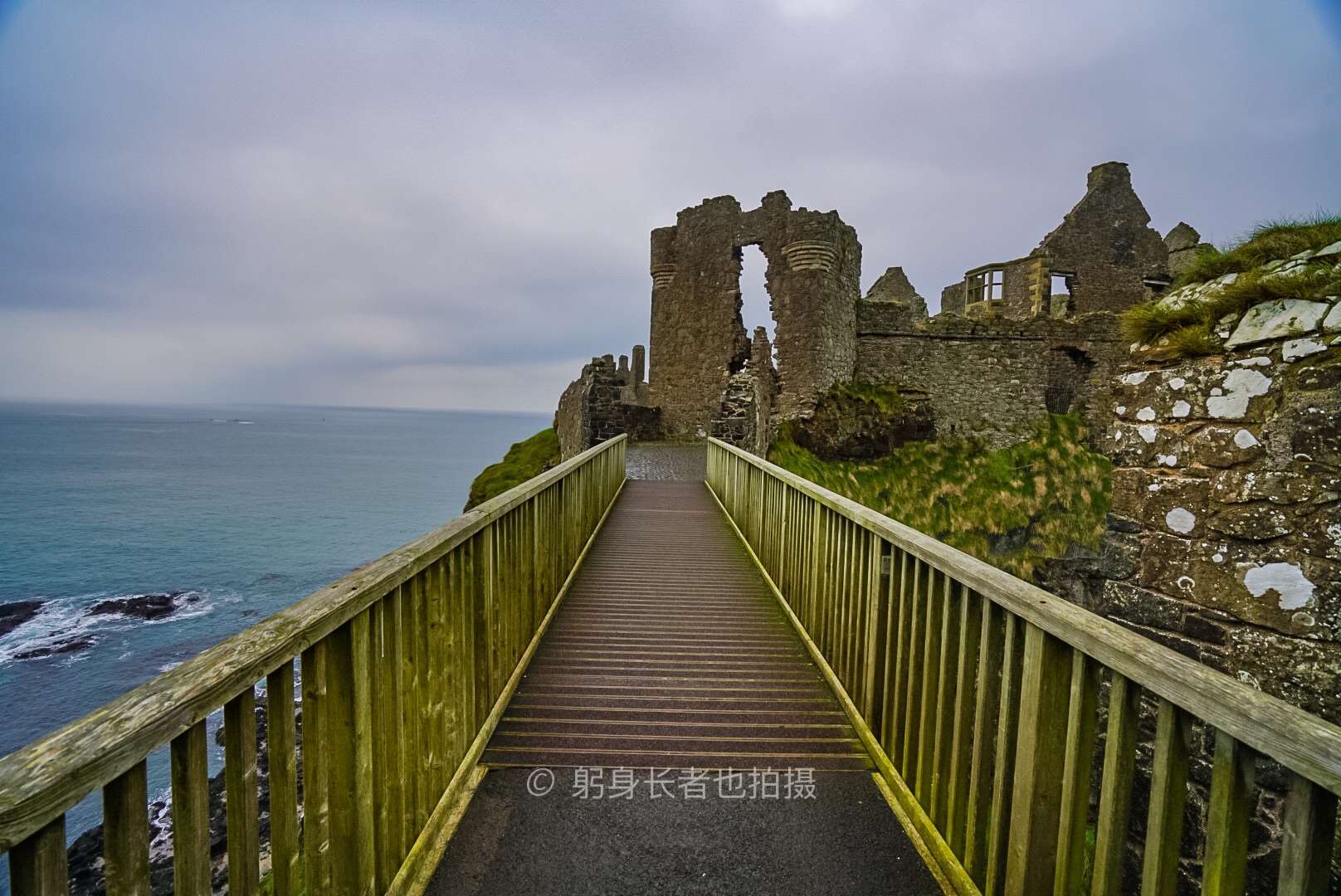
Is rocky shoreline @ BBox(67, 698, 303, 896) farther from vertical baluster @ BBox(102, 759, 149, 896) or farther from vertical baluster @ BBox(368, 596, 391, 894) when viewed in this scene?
vertical baluster @ BBox(102, 759, 149, 896)

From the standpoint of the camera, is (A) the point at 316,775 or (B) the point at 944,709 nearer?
(A) the point at 316,775

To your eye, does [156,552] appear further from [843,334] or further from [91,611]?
[843,334]

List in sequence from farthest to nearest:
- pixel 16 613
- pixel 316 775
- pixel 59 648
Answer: pixel 16 613, pixel 59 648, pixel 316 775

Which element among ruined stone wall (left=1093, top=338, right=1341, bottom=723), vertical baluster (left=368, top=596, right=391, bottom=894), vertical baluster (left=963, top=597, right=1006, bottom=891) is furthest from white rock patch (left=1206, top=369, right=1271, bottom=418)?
vertical baluster (left=368, top=596, right=391, bottom=894)

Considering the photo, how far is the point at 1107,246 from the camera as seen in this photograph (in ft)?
72.4

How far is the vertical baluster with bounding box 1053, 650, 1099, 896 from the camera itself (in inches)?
67.4

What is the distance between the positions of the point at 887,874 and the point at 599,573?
4225 mm

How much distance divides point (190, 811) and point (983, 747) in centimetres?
221

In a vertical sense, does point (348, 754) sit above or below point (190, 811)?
below

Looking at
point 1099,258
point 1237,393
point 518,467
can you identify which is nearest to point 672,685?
point 1237,393

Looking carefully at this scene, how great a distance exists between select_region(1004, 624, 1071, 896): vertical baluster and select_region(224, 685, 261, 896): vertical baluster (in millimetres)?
1996

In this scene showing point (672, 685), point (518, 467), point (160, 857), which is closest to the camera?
point (672, 685)

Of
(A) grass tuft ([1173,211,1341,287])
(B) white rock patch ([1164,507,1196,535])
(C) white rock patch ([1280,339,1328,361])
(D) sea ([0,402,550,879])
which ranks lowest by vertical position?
(D) sea ([0,402,550,879])

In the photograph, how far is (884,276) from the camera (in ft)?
95.0
